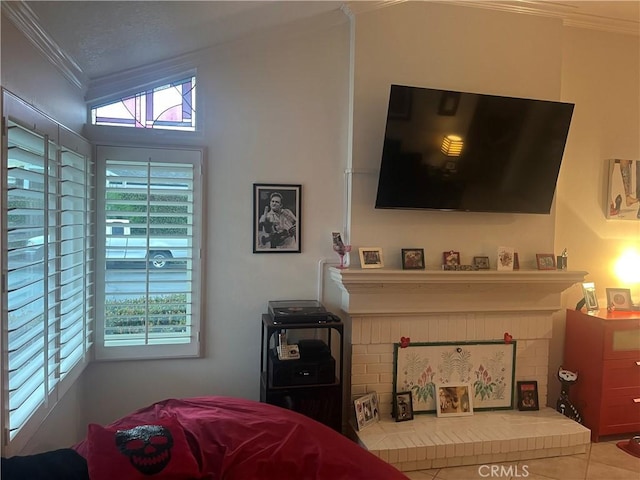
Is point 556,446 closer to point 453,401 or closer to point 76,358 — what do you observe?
point 453,401

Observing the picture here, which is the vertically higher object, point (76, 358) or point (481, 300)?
point (481, 300)

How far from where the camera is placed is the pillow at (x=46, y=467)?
4.69 feet

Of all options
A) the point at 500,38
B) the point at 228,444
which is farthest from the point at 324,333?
the point at 500,38

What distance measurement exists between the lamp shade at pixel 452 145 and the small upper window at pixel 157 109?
1595 mm

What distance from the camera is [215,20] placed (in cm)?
242

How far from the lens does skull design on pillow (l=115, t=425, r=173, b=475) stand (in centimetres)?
149

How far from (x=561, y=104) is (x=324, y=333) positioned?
2171mm

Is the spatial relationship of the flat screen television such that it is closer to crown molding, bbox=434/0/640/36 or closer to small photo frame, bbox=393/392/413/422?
crown molding, bbox=434/0/640/36

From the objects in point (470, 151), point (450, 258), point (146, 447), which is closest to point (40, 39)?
point (146, 447)

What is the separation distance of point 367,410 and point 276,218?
1349 mm

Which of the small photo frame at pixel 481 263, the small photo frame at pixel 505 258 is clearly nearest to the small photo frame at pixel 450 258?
the small photo frame at pixel 481 263

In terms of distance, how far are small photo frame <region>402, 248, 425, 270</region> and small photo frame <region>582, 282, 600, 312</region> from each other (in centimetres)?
130

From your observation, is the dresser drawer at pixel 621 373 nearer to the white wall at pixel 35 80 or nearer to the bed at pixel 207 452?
the bed at pixel 207 452

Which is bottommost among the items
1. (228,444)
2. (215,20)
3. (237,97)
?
(228,444)
